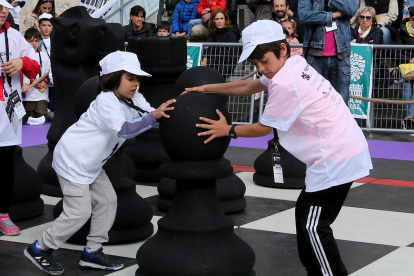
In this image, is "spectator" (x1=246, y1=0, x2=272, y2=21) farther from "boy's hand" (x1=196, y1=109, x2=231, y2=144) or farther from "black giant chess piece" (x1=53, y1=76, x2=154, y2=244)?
"boy's hand" (x1=196, y1=109, x2=231, y2=144)

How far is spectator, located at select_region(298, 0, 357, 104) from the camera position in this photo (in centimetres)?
761

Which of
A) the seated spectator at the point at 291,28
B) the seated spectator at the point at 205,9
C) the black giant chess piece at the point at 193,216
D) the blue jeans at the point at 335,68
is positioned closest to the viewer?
the black giant chess piece at the point at 193,216

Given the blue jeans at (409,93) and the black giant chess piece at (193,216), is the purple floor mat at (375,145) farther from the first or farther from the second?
the black giant chess piece at (193,216)

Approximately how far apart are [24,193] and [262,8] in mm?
6694

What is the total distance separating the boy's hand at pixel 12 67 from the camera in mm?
4594

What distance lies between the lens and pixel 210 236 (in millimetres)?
3502

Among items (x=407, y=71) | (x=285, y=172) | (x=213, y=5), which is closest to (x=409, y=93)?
(x=407, y=71)

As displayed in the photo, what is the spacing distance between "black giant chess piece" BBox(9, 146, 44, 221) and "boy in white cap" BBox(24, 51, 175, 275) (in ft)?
3.62

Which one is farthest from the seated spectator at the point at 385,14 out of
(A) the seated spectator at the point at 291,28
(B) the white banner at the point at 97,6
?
(B) the white banner at the point at 97,6

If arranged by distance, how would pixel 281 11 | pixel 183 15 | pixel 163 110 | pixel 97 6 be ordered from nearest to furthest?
pixel 163 110 → pixel 97 6 → pixel 281 11 → pixel 183 15

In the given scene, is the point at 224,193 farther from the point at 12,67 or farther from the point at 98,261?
the point at 12,67

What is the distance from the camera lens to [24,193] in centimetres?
488

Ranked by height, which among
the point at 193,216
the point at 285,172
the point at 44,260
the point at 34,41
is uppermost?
the point at 34,41

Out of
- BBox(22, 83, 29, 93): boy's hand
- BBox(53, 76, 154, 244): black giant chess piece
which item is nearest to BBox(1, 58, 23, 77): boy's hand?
BBox(53, 76, 154, 244): black giant chess piece
